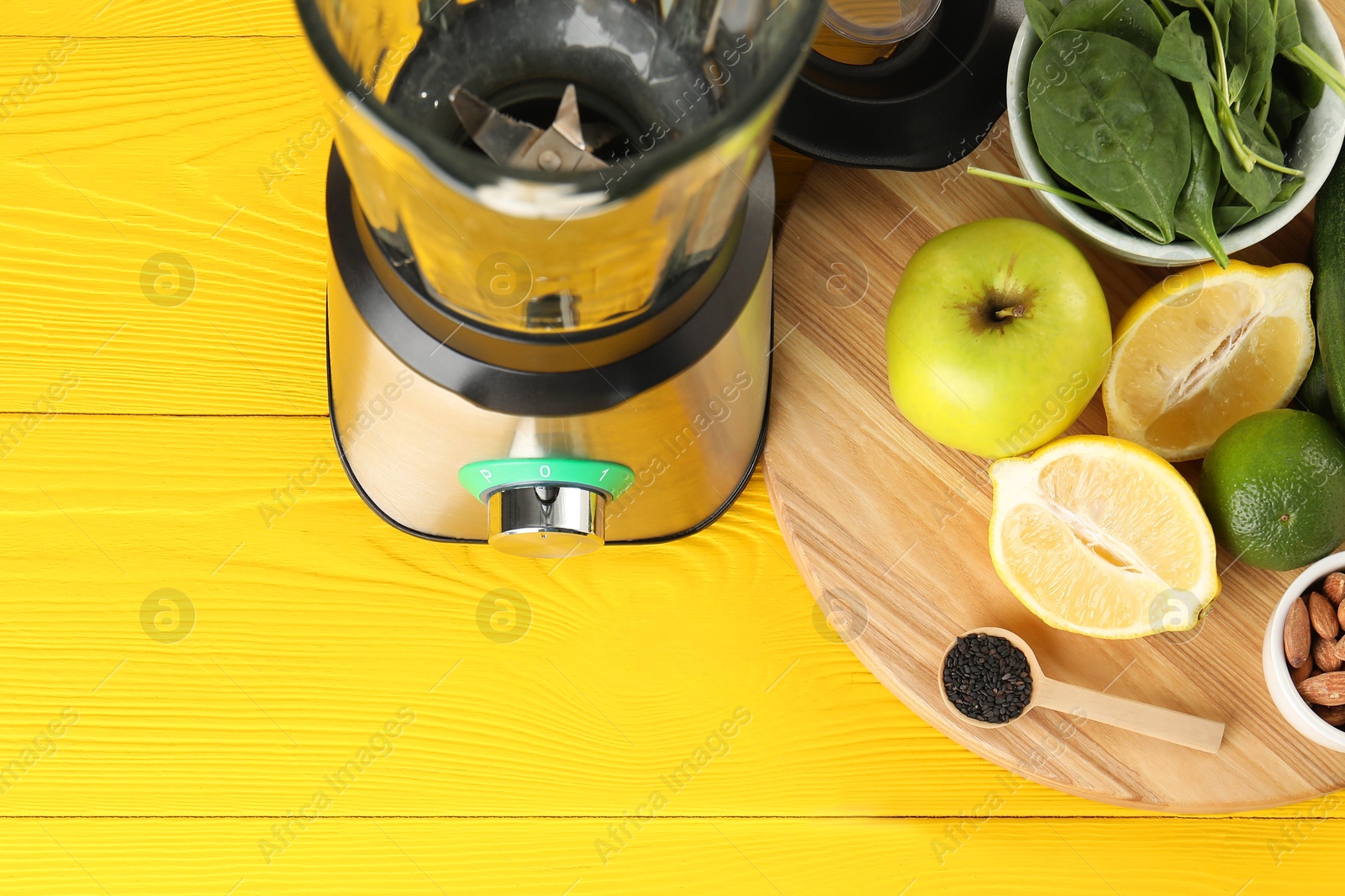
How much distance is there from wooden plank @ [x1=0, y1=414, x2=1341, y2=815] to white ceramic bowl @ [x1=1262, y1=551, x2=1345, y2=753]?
171 mm

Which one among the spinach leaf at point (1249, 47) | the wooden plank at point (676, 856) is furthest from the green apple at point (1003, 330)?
the wooden plank at point (676, 856)

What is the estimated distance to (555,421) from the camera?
1.56ft

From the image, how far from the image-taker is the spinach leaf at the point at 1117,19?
0.59 metres

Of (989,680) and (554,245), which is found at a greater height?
(554,245)

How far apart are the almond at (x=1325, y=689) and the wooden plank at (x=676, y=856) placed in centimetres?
17

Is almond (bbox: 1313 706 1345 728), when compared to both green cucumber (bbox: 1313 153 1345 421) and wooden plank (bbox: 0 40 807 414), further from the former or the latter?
wooden plank (bbox: 0 40 807 414)

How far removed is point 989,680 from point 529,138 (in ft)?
1.44

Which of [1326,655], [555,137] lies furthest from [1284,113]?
[555,137]

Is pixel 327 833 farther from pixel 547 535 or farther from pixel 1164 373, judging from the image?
pixel 1164 373

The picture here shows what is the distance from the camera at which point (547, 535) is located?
541 mm

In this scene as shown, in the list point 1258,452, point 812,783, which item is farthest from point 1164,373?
point 812,783

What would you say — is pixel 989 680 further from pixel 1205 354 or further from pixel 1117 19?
pixel 1117 19

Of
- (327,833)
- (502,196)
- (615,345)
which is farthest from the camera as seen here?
(327,833)

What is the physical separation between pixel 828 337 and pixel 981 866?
416mm
